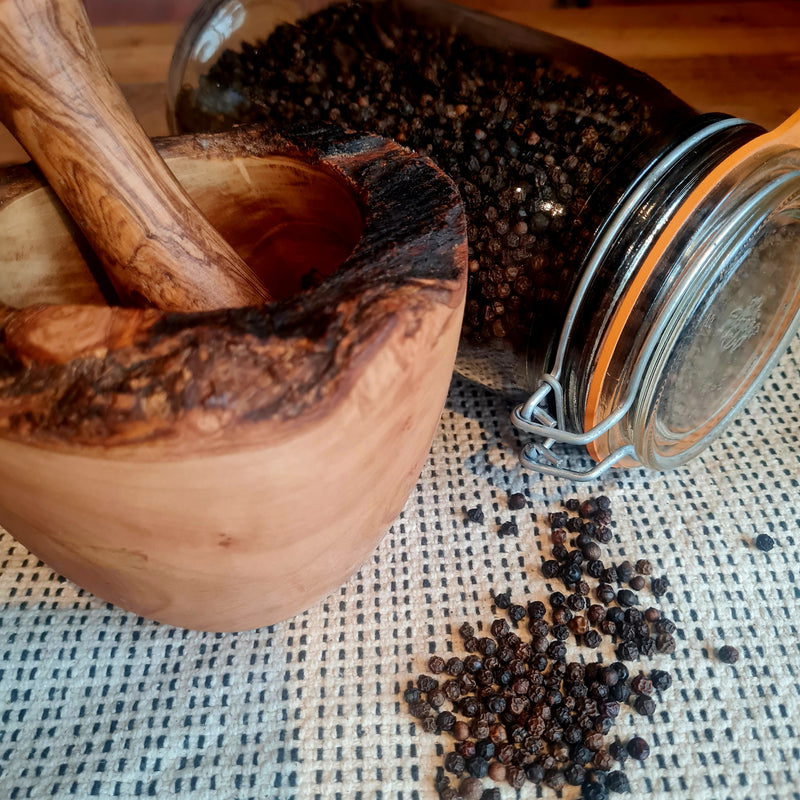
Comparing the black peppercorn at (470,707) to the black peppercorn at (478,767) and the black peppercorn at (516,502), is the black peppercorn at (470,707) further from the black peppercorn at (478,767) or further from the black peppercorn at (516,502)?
the black peppercorn at (516,502)

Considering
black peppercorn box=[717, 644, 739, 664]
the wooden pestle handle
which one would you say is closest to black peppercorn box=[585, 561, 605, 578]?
black peppercorn box=[717, 644, 739, 664]

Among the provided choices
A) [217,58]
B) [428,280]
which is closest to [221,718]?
[428,280]

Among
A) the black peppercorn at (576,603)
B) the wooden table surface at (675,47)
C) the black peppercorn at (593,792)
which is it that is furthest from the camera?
the wooden table surface at (675,47)

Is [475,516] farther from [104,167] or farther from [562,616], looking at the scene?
[104,167]

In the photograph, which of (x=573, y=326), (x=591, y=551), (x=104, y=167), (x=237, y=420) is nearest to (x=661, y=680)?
(x=591, y=551)

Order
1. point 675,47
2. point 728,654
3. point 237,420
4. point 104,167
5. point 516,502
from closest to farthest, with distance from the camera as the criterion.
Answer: point 237,420 → point 104,167 → point 728,654 → point 516,502 → point 675,47

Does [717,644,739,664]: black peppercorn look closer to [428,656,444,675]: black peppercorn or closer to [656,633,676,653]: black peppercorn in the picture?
[656,633,676,653]: black peppercorn

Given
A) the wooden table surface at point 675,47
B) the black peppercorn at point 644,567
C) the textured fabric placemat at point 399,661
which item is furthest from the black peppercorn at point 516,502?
the wooden table surface at point 675,47
